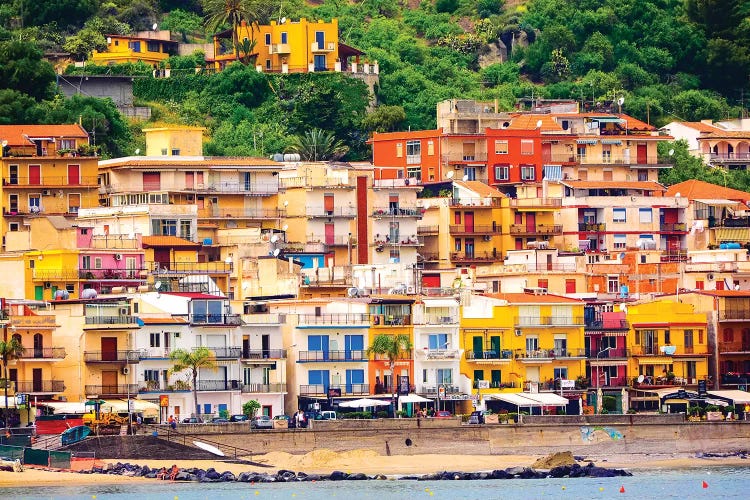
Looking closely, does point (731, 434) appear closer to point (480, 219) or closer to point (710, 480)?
point (710, 480)

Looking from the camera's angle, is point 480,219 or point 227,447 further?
point 480,219

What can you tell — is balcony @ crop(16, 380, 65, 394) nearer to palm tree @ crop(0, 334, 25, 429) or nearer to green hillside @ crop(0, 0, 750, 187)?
palm tree @ crop(0, 334, 25, 429)

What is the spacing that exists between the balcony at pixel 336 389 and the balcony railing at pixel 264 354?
1.88 metres

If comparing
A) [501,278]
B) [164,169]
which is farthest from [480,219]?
[164,169]

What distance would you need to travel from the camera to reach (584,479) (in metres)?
120

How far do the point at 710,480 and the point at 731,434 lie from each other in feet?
30.2

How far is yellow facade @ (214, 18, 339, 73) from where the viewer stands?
177 meters

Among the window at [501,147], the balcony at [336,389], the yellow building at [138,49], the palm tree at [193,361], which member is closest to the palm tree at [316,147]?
the window at [501,147]

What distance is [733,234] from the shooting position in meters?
166

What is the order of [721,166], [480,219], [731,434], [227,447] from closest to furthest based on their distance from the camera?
[227,447]
[731,434]
[480,219]
[721,166]

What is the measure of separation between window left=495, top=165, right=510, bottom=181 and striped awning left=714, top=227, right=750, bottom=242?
13.0m

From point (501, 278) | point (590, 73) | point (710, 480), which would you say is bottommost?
point (710, 480)

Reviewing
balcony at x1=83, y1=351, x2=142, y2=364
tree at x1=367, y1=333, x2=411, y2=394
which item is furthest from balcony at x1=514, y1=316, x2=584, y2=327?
balcony at x1=83, y1=351, x2=142, y2=364

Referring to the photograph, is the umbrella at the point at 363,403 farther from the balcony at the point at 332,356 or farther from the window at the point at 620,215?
the window at the point at 620,215
